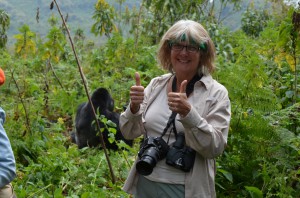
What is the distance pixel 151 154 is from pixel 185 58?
63cm

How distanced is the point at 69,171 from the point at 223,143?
8.21 feet

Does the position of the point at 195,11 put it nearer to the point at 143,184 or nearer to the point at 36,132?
the point at 36,132

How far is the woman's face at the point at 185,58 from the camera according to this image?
2678mm

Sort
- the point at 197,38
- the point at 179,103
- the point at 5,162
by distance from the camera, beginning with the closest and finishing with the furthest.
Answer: the point at 5,162 → the point at 179,103 → the point at 197,38

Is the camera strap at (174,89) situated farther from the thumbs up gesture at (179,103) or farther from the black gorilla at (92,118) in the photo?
the black gorilla at (92,118)

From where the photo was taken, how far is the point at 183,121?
2434 mm

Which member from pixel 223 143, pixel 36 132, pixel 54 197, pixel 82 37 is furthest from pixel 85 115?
pixel 82 37

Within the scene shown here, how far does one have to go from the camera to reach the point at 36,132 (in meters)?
5.53

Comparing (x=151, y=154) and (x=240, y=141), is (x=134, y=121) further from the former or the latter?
(x=240, y=141)

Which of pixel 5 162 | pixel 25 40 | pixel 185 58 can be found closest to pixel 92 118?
pixel 25 40

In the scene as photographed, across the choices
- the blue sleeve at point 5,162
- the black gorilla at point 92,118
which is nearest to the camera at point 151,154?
the blue sleeve at point 5,162

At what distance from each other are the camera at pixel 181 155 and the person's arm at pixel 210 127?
6 cm

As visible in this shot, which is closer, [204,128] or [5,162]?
[5,162]

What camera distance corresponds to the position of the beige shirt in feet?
8.02
